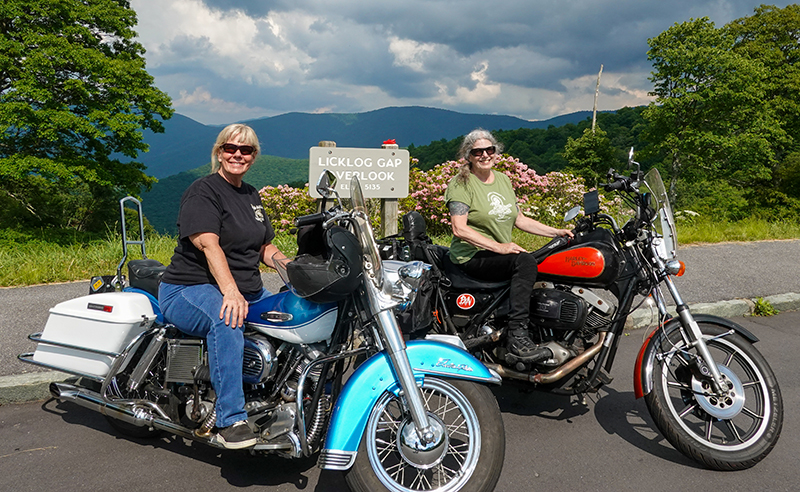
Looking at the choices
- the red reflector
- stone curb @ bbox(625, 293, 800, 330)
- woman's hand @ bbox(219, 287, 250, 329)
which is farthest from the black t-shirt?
stone curb @ bbox(625, 293, 800, 330)

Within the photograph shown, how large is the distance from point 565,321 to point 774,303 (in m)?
4.21

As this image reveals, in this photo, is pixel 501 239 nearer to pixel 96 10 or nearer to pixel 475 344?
pixel 475 344

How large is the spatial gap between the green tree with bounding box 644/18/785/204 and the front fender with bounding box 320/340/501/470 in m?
30.9

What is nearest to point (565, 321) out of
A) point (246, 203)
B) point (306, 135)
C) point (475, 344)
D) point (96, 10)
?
point (475, 344)

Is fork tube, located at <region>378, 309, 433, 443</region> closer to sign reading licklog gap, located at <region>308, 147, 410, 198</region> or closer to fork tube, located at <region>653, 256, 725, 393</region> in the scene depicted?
fork tube, located at <region>653, 256, 725, 393</region>

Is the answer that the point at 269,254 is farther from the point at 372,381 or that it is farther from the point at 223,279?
the point at 372,381

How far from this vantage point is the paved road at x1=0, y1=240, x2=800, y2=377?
174 inches

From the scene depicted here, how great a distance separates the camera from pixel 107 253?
23.5 ft

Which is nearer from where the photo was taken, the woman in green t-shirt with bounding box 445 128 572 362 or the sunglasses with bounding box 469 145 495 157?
the woman in green t-shirt with bounding box 445 128 572 362

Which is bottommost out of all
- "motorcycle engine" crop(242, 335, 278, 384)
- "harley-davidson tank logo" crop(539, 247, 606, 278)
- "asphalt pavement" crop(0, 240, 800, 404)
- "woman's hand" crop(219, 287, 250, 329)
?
"asphalt pavement" crop(0, 240, 800, 404)

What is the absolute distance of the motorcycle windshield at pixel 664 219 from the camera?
3064 mm

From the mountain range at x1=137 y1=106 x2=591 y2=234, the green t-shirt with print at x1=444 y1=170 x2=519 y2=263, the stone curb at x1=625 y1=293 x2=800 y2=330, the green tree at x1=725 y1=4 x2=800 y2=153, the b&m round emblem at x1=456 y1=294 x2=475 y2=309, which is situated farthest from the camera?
the mountain range at x1=137 y1=106 x2=591 y2=234

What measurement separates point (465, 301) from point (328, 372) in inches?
49.3

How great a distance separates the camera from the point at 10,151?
13.8 m
